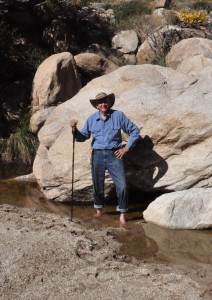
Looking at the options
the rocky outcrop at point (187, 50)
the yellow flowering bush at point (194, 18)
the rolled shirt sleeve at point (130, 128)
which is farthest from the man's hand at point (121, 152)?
the yellow flowering bush at point (194, 18)

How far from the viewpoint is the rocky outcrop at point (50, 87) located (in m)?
12.1

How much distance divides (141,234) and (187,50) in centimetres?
729

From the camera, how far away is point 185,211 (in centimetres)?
732

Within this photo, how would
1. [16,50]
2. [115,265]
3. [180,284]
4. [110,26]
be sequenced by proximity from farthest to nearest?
[110,26] → [16,50] → [115,265] → [180,284]

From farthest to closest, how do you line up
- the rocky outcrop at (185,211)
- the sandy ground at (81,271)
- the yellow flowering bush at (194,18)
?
the yellow flowering bush at (194,18) < the rocky outcrop at (185,211) < the sandy ground at (81,271)

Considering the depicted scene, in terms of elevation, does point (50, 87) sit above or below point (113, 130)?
below

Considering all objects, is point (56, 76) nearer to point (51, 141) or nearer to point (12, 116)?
point (12, 116)

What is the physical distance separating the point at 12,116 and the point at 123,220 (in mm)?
7084

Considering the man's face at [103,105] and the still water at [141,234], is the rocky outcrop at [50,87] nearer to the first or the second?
the still water at [141,234]

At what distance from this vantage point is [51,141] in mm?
9086

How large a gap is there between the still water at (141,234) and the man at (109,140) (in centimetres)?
37

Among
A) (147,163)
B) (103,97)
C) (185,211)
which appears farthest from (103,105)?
(185,211)

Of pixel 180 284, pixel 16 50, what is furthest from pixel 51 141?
pixel 16 50

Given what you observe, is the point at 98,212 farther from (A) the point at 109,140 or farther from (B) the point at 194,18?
(B) the point at 194,18
